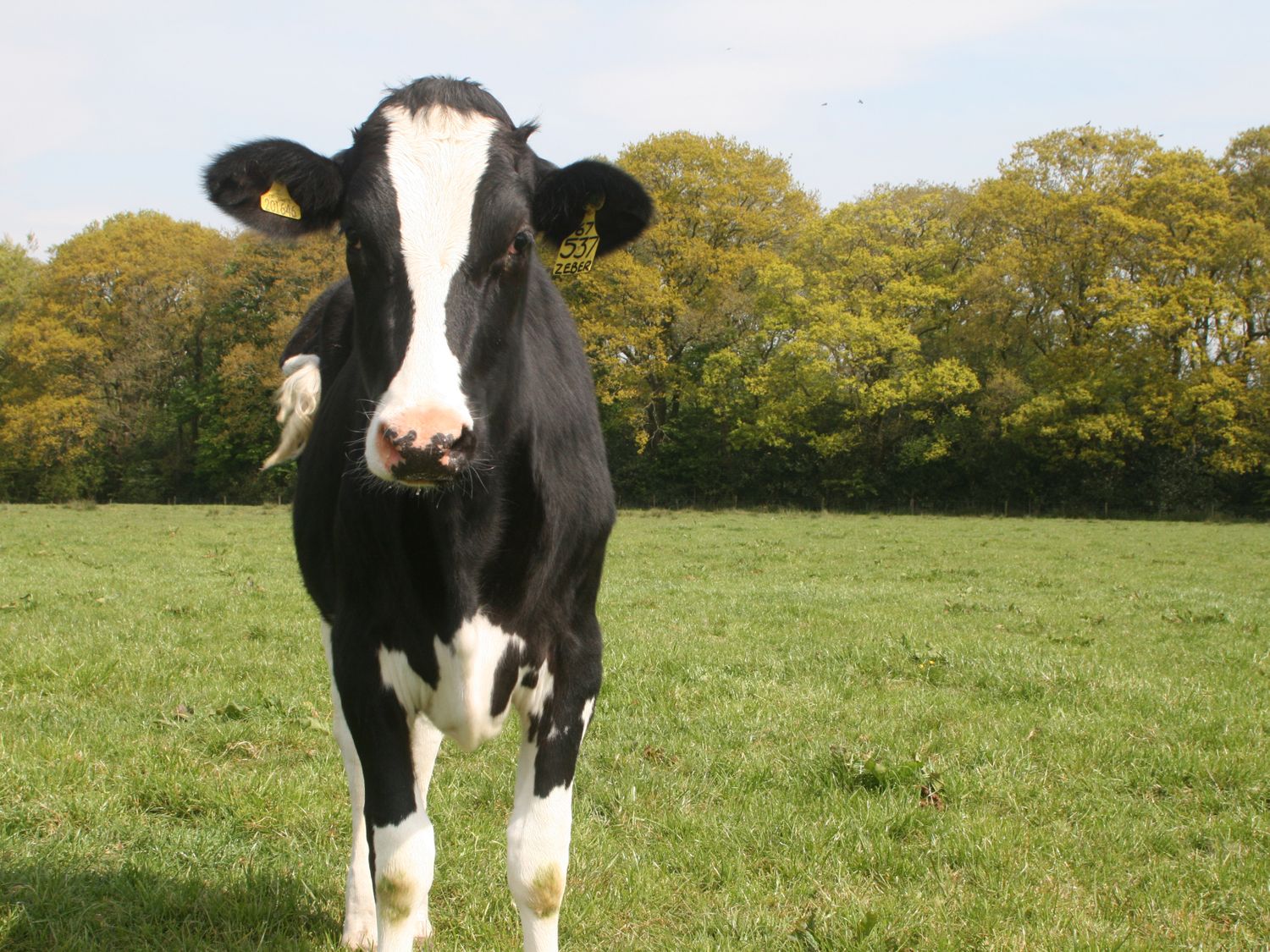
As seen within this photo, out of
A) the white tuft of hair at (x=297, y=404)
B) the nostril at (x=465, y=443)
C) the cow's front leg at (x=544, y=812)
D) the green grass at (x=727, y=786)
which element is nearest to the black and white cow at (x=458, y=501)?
the cow's front leg at (x=544, y=812)

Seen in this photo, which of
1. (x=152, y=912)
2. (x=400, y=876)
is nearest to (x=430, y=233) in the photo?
(x=400, y=876)

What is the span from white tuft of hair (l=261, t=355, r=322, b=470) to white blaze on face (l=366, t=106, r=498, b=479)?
2163 mm

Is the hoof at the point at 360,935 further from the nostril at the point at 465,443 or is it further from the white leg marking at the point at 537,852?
the nostril at the point at 465,443

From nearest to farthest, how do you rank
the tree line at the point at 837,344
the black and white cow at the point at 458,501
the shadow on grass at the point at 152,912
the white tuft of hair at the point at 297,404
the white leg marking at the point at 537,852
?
the black and white cow at the point at 458,501
the white leg marking at the point at 537,852
the shadow on grass at the point at 152,912
the white tuft of hair at the point at 297,404
the tree line at the point at 837,344

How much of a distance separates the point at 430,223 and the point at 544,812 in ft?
5.90

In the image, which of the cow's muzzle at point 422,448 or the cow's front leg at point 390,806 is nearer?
the cow's muzzle at point 422,448

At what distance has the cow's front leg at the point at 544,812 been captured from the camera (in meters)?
3.26

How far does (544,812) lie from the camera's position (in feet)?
10.7

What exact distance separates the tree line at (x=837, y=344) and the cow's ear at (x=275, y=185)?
111 ft

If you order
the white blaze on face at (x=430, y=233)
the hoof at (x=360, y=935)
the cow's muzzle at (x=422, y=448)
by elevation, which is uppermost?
the white blaze on face at (x=430, y=233)

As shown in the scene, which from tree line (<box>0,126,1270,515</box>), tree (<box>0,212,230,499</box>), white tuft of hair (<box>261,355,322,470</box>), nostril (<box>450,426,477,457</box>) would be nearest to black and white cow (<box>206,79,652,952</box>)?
nostril (<box>450,426,477,457</box>)

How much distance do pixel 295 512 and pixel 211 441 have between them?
42.5 m

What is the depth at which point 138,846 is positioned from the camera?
14.5 ft

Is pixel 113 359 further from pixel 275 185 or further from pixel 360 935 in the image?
pixel 275 185
